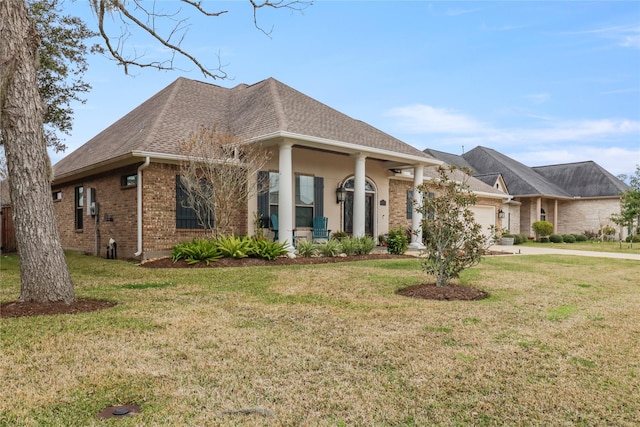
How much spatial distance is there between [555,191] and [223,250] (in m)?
29.5

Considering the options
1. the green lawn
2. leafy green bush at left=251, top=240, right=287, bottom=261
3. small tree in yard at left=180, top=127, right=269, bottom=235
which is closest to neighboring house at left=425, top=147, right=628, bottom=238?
the green lawn

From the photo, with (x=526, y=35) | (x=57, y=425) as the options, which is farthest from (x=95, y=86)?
(x=57, y=425)

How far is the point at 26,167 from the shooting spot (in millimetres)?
5977

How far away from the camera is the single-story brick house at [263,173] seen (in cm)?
1269

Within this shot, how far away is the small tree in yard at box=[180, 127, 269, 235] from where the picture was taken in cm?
1188

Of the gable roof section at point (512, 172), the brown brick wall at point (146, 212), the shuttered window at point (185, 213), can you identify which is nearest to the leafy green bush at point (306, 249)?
the brown brick wall at point (146, 212)

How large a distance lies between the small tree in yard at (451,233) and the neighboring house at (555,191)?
937 inches

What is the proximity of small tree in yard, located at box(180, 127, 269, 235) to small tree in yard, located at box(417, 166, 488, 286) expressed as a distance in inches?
243

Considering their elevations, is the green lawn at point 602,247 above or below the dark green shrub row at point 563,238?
below

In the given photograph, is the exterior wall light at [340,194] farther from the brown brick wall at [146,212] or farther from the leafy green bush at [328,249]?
the brown brick wall at [146,212]

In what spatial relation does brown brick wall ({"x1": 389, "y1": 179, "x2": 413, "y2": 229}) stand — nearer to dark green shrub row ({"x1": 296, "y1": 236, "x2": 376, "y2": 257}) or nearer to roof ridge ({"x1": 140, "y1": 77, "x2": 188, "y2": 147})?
dark green shrub row ({"x1": 296, "y1": 236, "x2": 376, "y2": 257})

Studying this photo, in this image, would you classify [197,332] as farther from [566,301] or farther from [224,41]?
[224,41]

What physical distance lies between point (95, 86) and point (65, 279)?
10802 millimetres

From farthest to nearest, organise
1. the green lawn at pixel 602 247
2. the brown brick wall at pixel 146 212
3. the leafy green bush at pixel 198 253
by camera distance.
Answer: the green lawn at pixel 602 247 < the brown brick wall at pixel 146 212 < the leafy green bush at pixel 198 253
